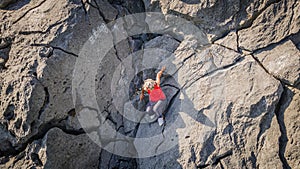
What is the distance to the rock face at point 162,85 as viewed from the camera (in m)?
2.98

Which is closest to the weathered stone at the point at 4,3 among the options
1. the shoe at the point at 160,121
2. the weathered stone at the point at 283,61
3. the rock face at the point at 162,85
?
the rock face at the point at 162,85

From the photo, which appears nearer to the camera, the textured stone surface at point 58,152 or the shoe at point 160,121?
the textured stone surface at point 58,152

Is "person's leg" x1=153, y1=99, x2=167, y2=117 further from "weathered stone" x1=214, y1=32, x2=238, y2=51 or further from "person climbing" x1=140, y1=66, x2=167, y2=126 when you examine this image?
"weathered stone" x1=214, y1=32, x2=238, y2=51

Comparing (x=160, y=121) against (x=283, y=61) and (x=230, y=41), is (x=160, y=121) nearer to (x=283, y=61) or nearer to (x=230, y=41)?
(x=230, y=41)

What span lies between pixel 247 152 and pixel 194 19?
1516 millimetres

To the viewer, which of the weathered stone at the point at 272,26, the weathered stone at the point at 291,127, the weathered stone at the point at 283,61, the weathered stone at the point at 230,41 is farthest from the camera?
the weathered stone at the point at 230,41

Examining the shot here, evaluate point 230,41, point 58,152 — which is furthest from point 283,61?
point 58,152

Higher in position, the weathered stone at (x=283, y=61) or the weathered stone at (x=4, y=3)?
the weathered stone at (x=4, y=3)

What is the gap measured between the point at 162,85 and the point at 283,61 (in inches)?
50.2

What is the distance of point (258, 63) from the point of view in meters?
3.13

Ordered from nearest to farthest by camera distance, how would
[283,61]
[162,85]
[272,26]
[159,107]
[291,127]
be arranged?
[291,127] → [283,61] → [272,26] → [159,107] → [162,85]

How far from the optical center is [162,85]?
350 centimetres

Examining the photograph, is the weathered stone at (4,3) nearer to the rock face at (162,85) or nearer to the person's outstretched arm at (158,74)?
the rock face at (162,85)

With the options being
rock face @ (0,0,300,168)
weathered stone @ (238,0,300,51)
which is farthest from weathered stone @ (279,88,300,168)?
weathered stone @ (238,0,300,51)
